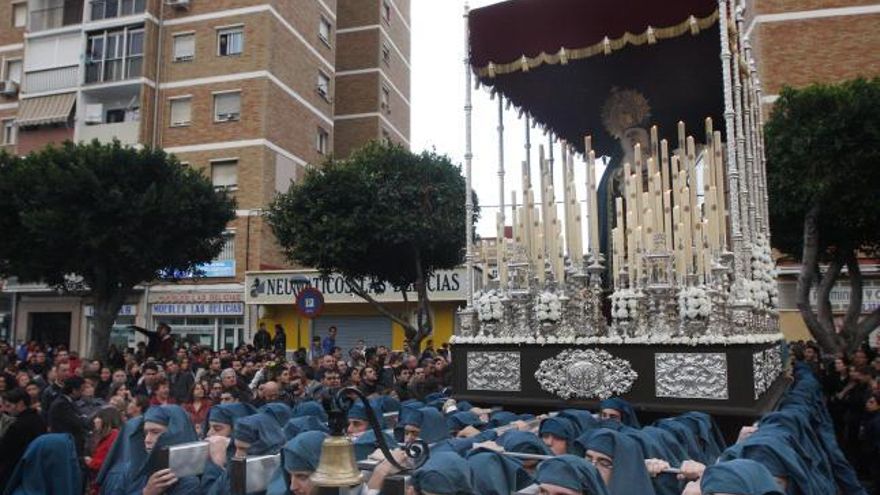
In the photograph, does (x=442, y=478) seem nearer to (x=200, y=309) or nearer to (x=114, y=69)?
(x=200, y=309)

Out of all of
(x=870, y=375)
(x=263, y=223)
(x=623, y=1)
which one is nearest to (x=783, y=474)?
(x=623, y=1)

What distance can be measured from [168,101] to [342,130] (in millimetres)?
8133

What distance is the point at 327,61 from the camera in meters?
30.4

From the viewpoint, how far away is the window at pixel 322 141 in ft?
97.3

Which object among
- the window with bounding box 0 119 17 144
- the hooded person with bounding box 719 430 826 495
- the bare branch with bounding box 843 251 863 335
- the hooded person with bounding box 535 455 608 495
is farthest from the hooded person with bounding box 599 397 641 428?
the window with bounding box 0 119 17 144

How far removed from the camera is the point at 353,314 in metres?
25.1

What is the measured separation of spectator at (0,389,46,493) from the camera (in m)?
5.50

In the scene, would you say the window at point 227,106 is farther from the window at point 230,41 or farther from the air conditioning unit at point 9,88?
the air conditioning unit at point 9,88

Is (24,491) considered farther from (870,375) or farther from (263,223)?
(263,223)

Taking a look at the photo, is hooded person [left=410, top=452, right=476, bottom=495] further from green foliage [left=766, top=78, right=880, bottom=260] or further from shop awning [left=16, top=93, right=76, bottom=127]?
shop awning [left=16, top=93, right=76, bottom=127]

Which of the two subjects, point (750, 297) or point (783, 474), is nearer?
point (783, 474)

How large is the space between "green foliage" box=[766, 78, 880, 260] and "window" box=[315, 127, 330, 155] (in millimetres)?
18545

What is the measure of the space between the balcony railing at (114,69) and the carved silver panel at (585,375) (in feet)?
76.3

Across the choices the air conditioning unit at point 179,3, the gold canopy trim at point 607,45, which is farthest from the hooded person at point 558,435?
the air conditioning unit at point 179,3
